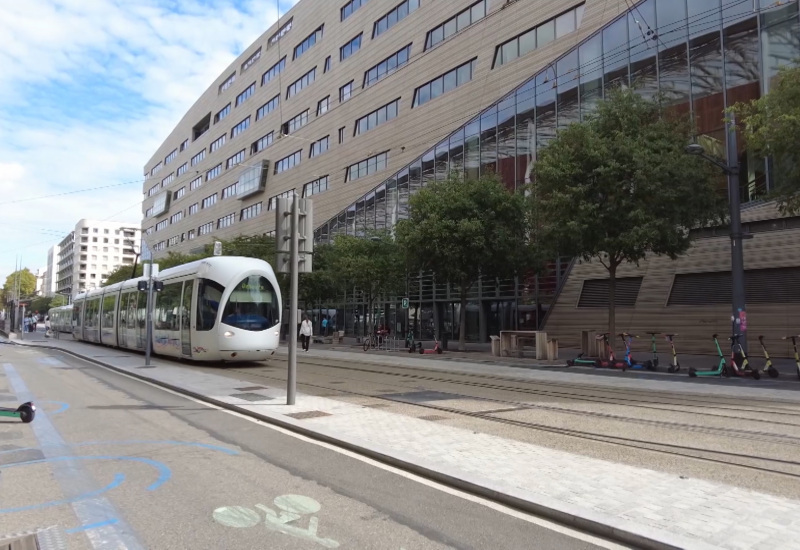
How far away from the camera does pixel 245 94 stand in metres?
69.8

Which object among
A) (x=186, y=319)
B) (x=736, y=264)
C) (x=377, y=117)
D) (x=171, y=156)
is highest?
(x=171, y=156)

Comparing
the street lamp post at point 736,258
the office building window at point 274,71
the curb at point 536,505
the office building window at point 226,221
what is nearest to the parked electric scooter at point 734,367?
the street lamp post at point 736,258

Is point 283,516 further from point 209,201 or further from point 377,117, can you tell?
point 209,201

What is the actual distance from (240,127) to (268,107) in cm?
832

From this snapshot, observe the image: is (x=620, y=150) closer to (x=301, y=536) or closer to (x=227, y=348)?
(x=227, y=348)

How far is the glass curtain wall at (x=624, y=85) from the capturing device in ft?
71.6

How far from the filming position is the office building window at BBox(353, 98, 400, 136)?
4225cm

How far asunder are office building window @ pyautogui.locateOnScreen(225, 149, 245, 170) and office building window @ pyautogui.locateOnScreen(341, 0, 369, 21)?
24.0m

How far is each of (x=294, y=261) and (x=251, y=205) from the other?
56997mm

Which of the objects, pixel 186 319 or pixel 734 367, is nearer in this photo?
pixel 734 367

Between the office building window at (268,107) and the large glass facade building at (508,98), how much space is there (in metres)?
5.60

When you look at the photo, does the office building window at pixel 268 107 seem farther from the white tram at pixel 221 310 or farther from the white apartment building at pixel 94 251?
the white apartment building at pixel 94 251

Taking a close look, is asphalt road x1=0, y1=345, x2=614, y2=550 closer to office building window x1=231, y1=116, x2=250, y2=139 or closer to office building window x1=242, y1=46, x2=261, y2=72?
office building window x1=231, y1=116, x2=250, y2=139

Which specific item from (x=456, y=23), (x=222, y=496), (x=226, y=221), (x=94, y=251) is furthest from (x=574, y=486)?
(x=94, y=251)
